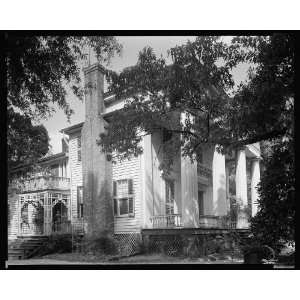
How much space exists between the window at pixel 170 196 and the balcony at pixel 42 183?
1782 mm

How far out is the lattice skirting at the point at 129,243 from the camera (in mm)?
7543

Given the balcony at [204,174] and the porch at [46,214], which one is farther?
the balcony at [204,174]

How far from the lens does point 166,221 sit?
8.21 metres

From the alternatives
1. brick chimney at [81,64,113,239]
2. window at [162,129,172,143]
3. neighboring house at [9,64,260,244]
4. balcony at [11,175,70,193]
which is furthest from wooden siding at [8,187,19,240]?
window at [162,129,172,143]

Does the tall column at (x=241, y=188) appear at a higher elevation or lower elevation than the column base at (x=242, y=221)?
higher

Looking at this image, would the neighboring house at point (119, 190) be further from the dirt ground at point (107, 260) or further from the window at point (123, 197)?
the dirt ground at point (107, 260)

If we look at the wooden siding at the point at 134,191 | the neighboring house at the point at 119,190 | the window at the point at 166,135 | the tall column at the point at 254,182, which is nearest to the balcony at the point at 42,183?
the neighboring house at the point at 119,190

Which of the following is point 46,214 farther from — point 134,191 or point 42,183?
point 134,191

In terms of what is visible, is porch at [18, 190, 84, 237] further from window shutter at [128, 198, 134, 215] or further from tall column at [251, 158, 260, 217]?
tall column at [251, 158, 260, 217]
